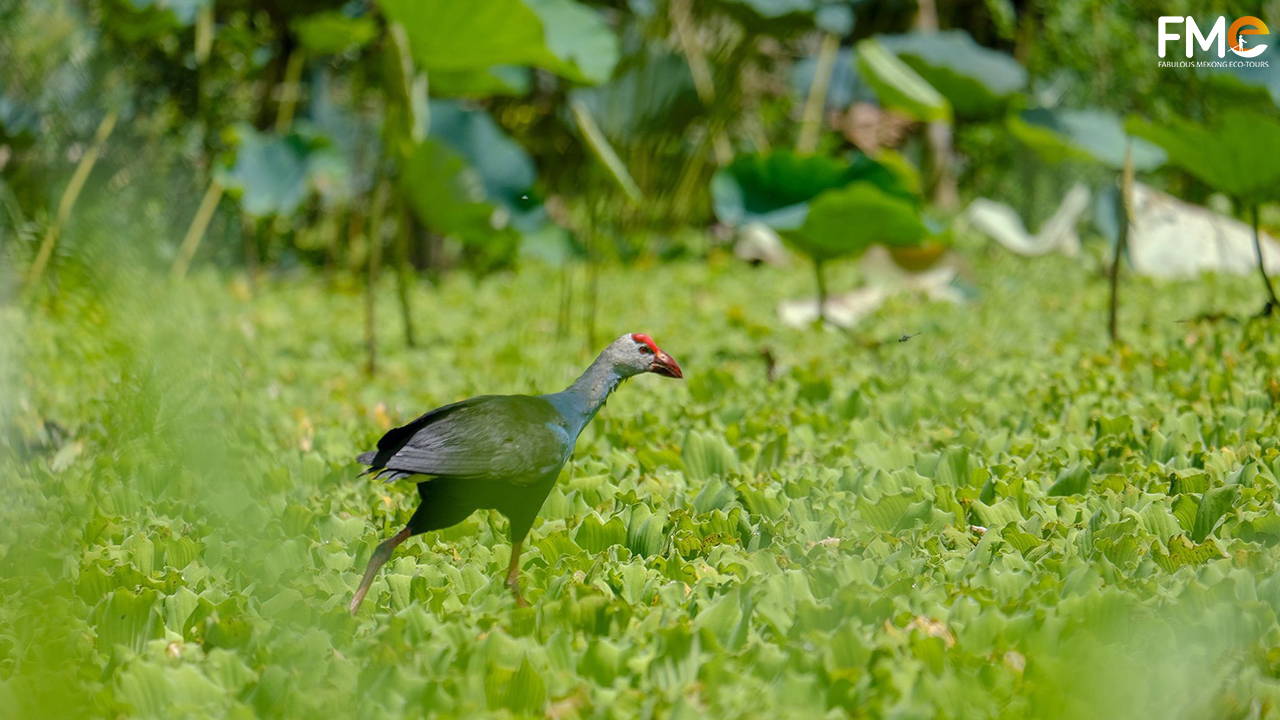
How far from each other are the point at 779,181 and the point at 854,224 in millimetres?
928

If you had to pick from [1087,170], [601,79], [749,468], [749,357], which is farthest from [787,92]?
[749,468]

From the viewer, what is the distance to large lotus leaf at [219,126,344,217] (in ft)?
20.2

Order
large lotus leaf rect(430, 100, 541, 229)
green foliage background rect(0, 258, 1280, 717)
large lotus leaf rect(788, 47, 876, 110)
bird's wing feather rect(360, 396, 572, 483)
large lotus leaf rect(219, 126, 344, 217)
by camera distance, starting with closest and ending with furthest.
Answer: green foliage background rect(0, 258, 1280, 717)
bird's wing feather rect(360, 396, 572, 483)
large lotus leaf rect(219, 126, 344, 217)
large lotus leaf rect(430, 100, 541, 229)
large lotus leaf rect(788, 47, 876, 110)

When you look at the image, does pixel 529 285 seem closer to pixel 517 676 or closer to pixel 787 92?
pixel 787 92

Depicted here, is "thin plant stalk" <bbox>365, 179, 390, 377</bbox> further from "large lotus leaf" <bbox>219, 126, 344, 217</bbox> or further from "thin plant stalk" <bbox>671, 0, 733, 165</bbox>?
"thin plant stalk" <bbox>671, 0, 733, 165</bbox>

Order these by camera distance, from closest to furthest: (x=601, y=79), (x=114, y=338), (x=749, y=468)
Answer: (x=114, y=338), (x=749, y=468), (x=601, y=79)

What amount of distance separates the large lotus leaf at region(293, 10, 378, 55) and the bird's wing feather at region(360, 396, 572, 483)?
4550 millimetres

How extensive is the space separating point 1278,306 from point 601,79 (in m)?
2.45

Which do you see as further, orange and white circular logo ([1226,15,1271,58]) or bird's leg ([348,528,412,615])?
orange and white circular logo ([1226,15,1271,58])

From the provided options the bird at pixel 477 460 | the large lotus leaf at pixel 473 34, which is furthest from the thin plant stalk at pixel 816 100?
the bird at pixel 477 460

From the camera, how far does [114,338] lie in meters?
2.21

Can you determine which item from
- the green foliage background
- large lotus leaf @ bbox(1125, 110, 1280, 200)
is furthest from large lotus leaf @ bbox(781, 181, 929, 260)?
the green foliage background

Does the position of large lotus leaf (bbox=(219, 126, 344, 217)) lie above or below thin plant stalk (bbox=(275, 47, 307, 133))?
below

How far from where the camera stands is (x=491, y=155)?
22.2 feet
